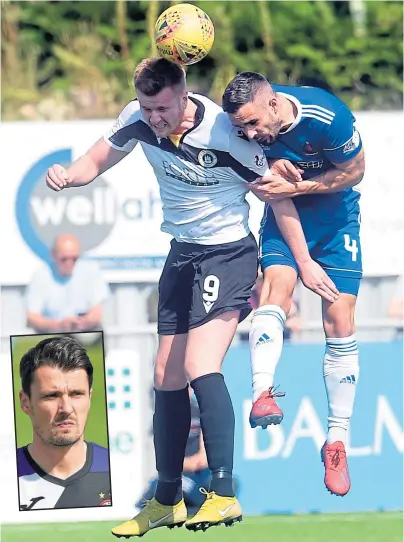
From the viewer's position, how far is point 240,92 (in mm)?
5723

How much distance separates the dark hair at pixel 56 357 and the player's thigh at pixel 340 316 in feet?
4.54

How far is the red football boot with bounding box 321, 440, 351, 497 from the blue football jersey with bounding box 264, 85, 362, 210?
1403mm

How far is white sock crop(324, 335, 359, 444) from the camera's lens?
20.9 feet

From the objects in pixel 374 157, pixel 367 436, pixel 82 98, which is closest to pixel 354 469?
pixel 367 436

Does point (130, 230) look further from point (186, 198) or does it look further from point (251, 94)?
point (251, 94)

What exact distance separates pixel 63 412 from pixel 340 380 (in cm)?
153

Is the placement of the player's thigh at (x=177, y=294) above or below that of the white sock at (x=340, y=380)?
above

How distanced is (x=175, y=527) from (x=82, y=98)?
4896 millimetres

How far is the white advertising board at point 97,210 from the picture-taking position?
7.69 meters

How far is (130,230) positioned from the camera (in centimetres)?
770

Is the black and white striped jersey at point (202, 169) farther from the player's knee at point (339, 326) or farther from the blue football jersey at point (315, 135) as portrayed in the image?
the player's knee at point (339, 326)

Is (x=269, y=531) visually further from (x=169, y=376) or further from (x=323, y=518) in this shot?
(x=169, y=376)

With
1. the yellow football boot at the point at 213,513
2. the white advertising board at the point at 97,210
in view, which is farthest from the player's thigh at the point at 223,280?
the white advertising board at the point at 97,210

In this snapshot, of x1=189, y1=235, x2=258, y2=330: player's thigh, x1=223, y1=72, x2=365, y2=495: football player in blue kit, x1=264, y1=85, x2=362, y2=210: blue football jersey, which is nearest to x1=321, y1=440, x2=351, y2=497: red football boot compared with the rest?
x1=223, y1=72, x2=365, y2=495: football player in blue kit
